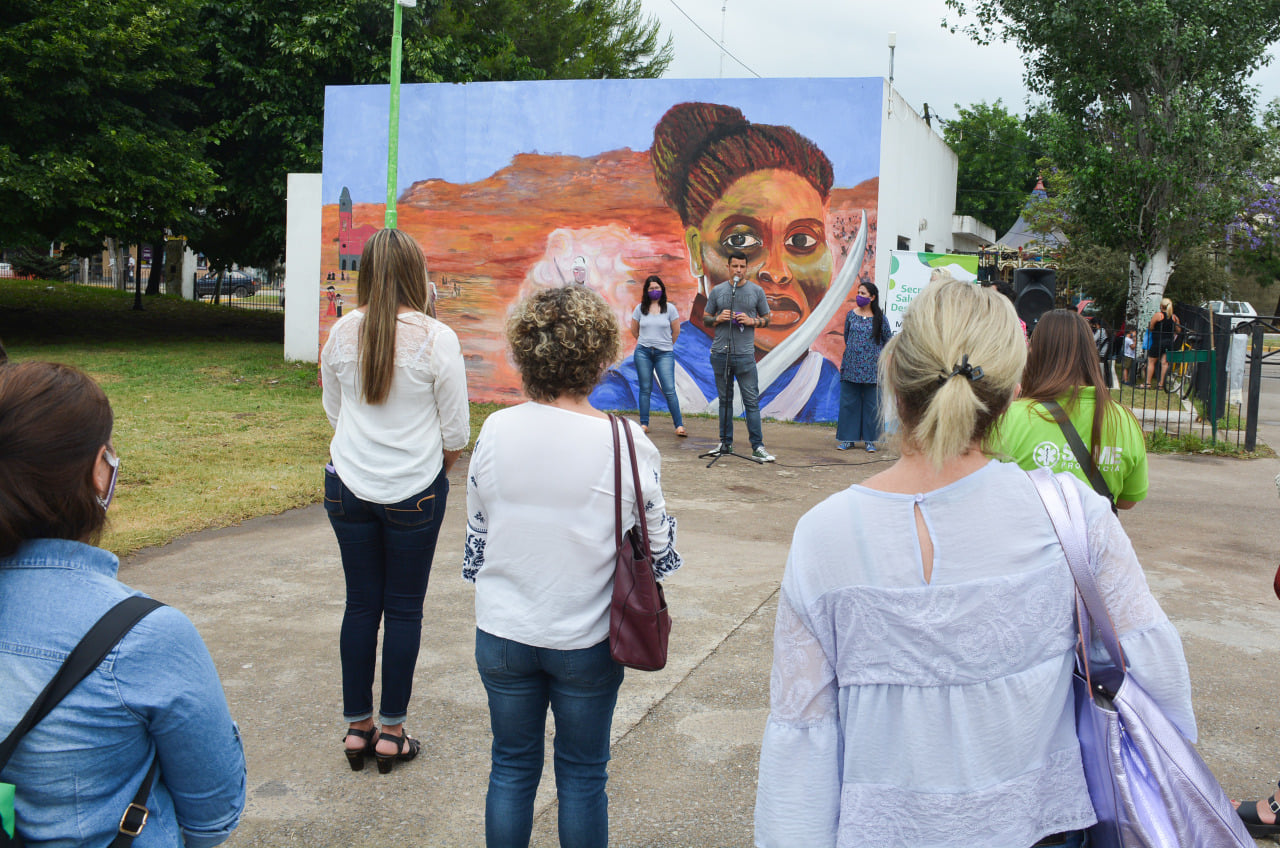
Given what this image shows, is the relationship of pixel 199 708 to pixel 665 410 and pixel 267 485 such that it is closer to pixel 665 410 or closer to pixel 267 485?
pixel 267 485

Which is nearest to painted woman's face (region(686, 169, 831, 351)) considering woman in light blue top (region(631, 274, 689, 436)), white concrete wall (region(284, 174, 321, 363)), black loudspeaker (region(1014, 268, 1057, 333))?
woman in light blue top (region(631, 274, 689, 436))

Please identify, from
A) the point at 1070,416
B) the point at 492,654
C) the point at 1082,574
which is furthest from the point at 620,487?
the point at 1070,416

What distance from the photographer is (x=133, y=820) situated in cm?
158

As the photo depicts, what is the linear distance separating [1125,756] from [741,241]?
12248 mm

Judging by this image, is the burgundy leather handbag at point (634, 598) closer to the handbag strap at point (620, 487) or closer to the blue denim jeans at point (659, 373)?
the handbag strap at point (620, 487)

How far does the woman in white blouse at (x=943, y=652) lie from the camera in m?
1.68

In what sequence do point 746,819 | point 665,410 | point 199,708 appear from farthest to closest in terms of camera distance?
point 665,410 → point 746,819 → point 199,708

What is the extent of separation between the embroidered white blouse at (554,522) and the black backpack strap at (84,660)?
106cm

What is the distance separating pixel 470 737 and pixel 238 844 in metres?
0.95

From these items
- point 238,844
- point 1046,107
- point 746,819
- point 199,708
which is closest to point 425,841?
point 238,844

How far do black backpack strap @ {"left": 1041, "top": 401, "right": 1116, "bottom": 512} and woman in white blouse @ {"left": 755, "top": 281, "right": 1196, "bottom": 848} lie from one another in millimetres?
1727

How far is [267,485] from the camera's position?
8.33 metres

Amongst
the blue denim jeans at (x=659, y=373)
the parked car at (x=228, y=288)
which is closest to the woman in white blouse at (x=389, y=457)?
the blue denim jeans at (x=659, y=373)

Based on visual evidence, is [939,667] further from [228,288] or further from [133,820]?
[228,288]
